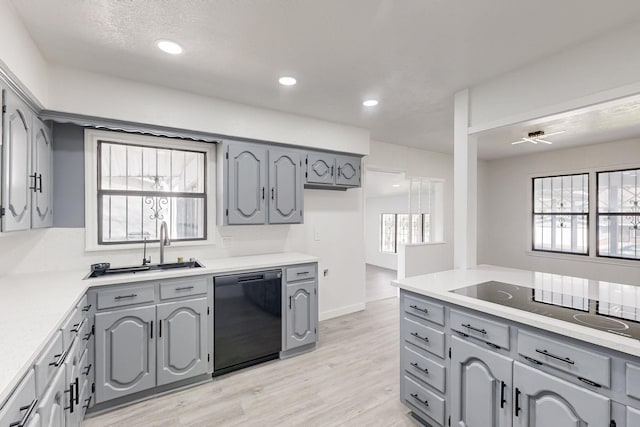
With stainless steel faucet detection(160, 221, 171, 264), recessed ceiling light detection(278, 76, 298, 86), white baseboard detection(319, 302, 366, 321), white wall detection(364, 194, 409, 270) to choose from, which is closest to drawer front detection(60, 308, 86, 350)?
stainless steel faucet detection(160, 221, 171, 264)

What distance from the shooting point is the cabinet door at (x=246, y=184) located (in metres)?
3.01

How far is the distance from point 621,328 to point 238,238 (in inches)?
119

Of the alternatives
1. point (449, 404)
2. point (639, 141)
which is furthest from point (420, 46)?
point (639, 141)

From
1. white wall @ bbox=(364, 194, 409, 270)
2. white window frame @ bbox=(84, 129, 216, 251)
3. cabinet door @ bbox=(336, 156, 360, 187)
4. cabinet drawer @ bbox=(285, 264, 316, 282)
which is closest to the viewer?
white window frame @ bbox=(84, 129, 216, 251)

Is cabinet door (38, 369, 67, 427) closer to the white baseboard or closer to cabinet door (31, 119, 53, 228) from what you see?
cabinet door (31, 119, 53, 228)

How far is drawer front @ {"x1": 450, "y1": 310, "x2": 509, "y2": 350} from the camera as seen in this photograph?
1.58 meters

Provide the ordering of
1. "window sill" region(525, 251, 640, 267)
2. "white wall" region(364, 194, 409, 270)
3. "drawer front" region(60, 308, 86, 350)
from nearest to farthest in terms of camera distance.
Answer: "drawer front" region(60, 308, 86, 350) < "window sill" region(525, 251, 640, 267) < "white wall" region(364, 194, 409, 270)

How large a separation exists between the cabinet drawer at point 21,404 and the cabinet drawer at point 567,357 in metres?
2.08

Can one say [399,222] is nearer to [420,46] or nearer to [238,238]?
[238,238]

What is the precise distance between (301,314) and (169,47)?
253 cm

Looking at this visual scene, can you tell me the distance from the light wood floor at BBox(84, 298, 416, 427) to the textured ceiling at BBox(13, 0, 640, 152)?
2611 mm

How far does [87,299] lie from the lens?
6.83ft

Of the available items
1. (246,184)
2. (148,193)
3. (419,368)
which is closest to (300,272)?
(246,184)

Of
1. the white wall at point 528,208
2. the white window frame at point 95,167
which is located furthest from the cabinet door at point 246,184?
the white wall at point 528,208
